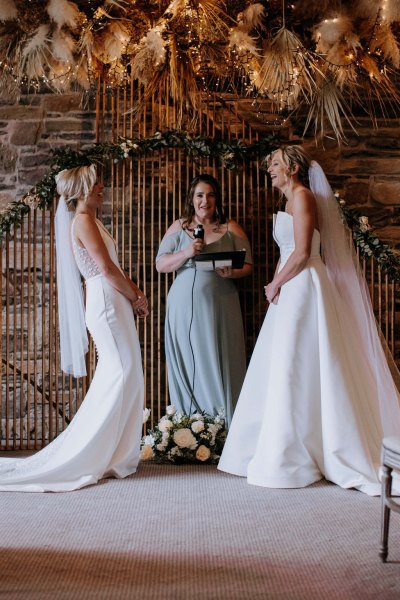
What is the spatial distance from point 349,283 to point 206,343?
113 cm

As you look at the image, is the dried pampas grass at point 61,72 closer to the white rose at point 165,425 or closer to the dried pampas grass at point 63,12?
the dried pampas grass at point 63,12

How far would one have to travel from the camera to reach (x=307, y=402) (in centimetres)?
439

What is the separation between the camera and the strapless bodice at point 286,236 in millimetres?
4707

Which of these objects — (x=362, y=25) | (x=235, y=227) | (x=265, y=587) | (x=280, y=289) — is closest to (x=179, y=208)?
(x=235, y=227)

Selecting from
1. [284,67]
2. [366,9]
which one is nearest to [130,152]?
[284,67]

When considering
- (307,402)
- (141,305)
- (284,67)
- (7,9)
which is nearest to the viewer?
(307,402)

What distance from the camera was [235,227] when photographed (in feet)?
17.9

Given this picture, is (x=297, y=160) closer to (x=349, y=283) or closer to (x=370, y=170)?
(x=349, y=283)

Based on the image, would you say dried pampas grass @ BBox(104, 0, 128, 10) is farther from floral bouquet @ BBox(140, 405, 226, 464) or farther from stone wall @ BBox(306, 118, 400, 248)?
floral bouquet @ BBox(140, 405, 226, 464)

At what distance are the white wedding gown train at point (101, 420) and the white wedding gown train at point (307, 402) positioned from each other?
65 centimetres

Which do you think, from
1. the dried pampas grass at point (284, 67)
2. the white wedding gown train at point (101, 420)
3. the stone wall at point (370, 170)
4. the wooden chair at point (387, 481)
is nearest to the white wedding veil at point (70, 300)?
the white wedding gown train at point (101, 420)

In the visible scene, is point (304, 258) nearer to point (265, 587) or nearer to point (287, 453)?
point (287, 453)

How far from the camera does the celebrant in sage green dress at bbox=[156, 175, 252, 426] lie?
5.27 meters

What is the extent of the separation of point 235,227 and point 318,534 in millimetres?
2698
